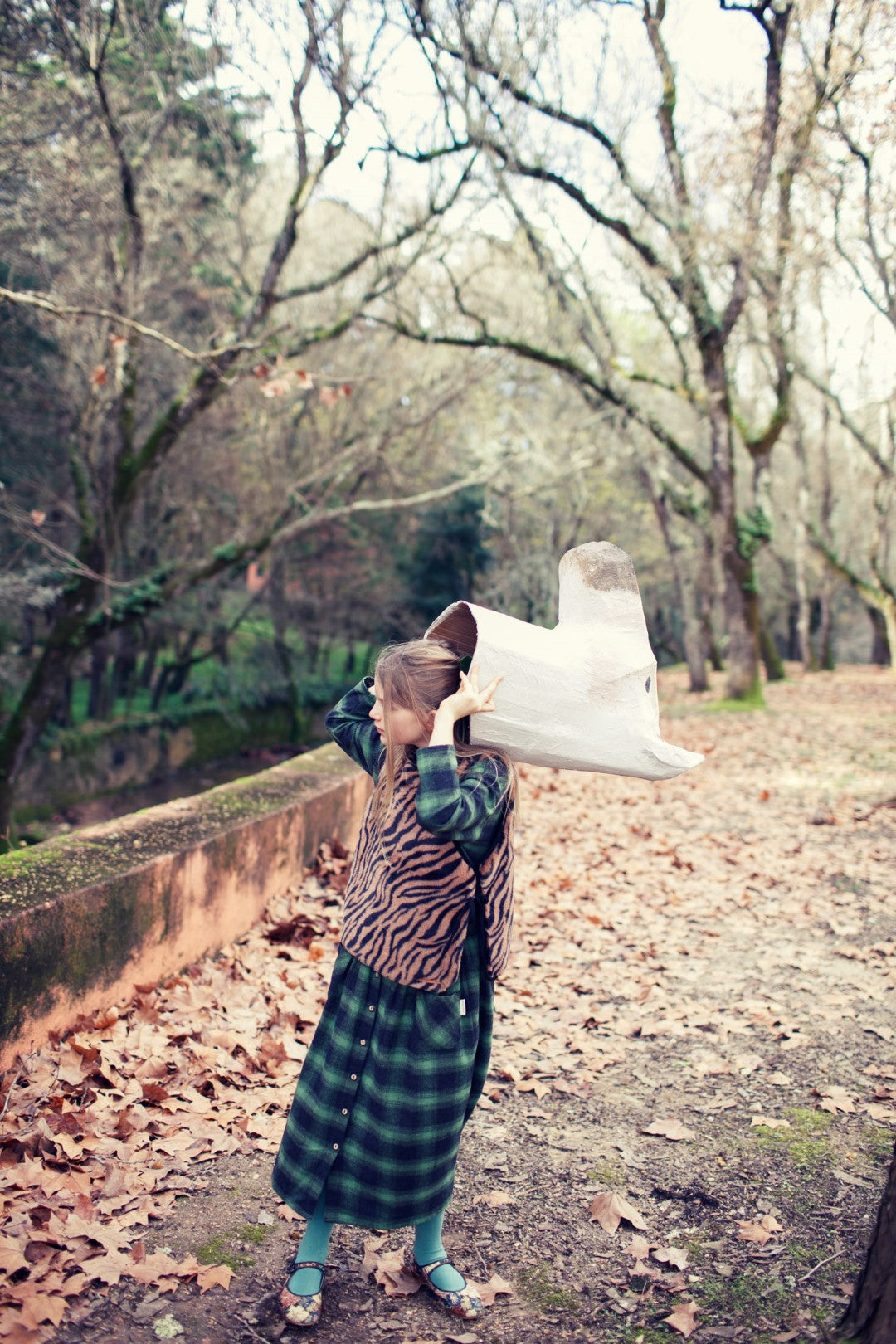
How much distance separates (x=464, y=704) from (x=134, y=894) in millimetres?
2206

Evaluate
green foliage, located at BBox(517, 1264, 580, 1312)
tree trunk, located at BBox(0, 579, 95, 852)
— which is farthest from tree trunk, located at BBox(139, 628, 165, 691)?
green foliage, located at BBox(517, 1264, 580, 1312)

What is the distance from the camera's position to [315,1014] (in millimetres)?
4219

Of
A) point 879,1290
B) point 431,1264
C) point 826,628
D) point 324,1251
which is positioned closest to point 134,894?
point 324,1251

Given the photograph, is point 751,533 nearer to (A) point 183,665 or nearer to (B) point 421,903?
(A) point 183,665

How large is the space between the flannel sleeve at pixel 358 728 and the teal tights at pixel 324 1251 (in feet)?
3.70

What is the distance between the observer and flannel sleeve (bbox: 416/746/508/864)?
2297 millimetres

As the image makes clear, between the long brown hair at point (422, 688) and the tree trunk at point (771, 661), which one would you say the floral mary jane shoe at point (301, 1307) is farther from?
the tree trunk at point (771, 661)

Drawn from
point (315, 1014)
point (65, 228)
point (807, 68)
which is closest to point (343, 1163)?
point (315, 1014)

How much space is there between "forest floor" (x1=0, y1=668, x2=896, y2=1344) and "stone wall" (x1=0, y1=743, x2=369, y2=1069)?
126mm

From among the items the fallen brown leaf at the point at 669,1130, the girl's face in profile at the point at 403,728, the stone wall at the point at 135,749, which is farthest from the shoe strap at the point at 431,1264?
the stone wall at the point at 135,749

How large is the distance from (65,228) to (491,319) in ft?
32.9

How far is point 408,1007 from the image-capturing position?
2.49 meters

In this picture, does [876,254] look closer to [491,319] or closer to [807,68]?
[807,68]

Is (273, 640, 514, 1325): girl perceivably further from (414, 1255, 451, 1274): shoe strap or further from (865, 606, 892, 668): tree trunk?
(865, 606, 892, 668): tree trunk
